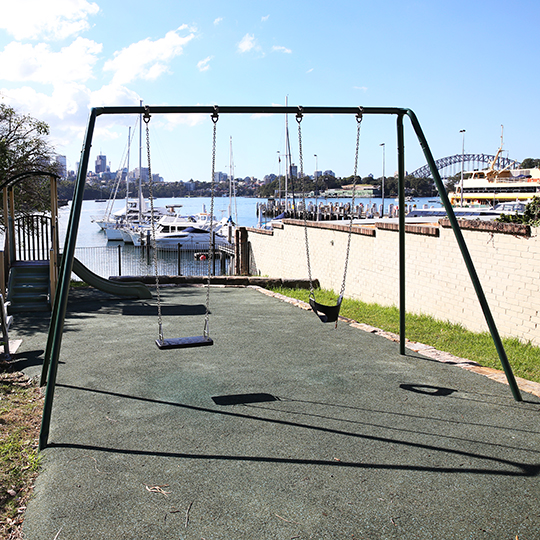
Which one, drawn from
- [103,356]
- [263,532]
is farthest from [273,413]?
[103,356]

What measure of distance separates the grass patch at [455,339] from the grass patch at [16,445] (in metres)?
5.20

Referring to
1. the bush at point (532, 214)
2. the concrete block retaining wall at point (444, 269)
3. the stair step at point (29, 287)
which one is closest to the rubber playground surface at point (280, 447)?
the concrete block retaining wall at point (444, 269)

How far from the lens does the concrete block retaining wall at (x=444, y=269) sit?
24.5ft

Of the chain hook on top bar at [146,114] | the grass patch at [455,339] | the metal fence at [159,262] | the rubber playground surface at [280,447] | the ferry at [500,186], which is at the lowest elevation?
the metal fence at [159,262]

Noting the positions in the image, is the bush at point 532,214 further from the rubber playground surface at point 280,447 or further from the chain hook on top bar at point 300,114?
the chain hook on top bar at point 300,114

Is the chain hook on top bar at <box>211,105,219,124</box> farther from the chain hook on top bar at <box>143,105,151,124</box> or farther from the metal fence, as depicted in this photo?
the metal fence

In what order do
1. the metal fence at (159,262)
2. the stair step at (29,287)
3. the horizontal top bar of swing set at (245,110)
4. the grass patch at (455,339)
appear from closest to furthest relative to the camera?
the horizontal top bar of swing set at (245,110), the grass patch at (455,339), the stair step at (29,287), the metal fence at (159,262)

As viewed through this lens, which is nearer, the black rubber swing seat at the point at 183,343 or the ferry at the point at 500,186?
the black rubber swing seat at the point at 183,343

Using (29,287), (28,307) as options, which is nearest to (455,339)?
(28,307)

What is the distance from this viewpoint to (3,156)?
1391 centimetres

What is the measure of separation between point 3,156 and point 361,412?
12.8m

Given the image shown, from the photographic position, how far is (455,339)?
8.02 meters

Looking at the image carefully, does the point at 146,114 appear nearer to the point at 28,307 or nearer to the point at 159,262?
the point at 28,307

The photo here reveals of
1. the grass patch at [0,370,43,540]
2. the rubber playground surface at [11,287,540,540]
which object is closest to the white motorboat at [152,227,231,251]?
the rubber playground surface at [11,287,540,540]
